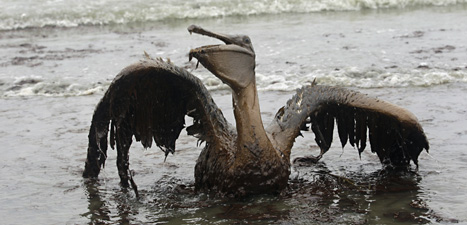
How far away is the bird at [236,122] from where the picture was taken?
5332 millimetres

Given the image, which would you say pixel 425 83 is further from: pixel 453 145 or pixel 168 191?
pixel 168 191

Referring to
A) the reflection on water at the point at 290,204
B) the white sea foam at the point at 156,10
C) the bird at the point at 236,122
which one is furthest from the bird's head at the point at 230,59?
the white sea foam at the point at 156,10

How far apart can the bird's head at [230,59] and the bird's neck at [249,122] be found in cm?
12

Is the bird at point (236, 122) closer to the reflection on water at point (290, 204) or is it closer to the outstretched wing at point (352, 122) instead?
the outstretched wing at point (352, 122)

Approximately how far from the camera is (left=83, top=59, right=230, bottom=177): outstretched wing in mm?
5406

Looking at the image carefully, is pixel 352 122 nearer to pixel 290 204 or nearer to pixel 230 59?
pixel 290 204

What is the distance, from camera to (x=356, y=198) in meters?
5.66

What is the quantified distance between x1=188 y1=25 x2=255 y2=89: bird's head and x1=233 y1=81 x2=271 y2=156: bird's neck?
0.12 m

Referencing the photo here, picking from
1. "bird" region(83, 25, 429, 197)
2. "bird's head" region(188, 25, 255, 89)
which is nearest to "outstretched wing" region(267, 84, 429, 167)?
"bird" region(83, 25, 429, 197)

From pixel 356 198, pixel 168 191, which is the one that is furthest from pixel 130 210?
pixel 356 198

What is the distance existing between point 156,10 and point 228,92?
1085 cm

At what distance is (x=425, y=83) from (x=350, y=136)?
3.98 metres

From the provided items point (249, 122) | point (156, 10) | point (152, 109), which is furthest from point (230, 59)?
point (156, 10)

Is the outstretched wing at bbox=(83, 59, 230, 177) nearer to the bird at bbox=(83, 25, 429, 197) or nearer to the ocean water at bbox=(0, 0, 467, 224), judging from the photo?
the bird at bbox=(83, 25, 429, 197)
